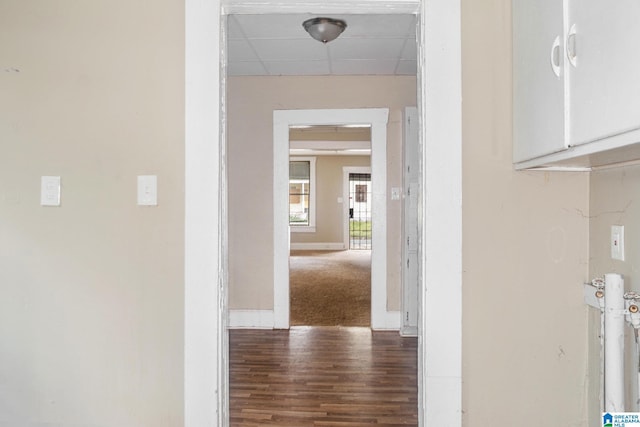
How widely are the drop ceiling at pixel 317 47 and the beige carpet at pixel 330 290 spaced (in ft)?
8.00

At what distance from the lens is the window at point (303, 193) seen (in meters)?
11.2

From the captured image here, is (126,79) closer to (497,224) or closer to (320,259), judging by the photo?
(497,224)

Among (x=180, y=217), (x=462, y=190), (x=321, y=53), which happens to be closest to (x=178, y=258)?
(x=180, y=217)

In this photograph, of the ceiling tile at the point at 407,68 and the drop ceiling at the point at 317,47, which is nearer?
the drop ceiling at the point at 317,47

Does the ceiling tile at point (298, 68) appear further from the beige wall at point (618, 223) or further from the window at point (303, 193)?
the window at point (303, 193)

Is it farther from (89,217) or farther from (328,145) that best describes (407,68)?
(328,145)

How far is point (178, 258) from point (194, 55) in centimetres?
77

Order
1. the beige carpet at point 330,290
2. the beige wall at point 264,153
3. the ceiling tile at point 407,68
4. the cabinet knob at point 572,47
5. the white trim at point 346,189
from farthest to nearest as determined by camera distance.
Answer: the white trim at point 346,189 < the beige carpet at point 330,290 < the beige wall at point 264,153 < the ceiling tile at point 407,68 < the cabinet knob at point 572,47

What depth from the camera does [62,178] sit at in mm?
1806

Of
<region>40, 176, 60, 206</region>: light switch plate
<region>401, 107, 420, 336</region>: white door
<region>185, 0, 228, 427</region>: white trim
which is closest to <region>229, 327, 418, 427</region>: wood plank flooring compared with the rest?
<region>401, 107, 420, 336</region>: white door

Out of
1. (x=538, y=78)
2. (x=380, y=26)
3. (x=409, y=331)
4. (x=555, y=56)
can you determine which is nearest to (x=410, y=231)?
(x=409, y=331)

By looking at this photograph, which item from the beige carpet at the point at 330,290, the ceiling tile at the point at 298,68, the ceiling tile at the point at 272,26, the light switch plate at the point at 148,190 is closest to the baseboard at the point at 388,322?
the beige carpet at the point at 330,290

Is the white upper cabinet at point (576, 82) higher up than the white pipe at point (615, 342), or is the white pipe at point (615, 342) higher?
the white upper cabinet at point (576, 82)

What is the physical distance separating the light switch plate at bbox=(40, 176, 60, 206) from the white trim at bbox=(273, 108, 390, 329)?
274 centimetres
